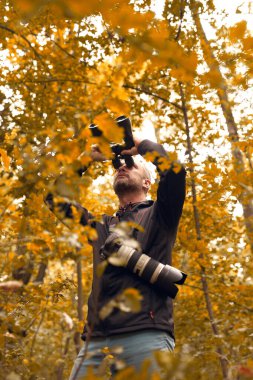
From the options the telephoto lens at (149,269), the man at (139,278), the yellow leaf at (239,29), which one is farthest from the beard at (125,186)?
the yellow leaf at (239,29)

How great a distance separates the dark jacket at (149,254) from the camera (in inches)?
84.6

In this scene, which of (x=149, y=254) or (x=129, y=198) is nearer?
(x=149, y=254)

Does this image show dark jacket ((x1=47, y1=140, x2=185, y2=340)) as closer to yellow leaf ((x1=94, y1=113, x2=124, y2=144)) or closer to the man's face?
the man's face

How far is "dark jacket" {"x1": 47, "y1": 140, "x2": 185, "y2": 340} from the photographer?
7.05 ft

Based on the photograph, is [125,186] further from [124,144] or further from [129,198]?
→ [124,144]

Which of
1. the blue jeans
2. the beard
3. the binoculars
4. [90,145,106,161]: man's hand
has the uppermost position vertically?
the binoculars

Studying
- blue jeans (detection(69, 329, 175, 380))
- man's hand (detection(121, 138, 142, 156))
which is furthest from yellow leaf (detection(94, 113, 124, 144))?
man's hand (detection(121, 138, 142, 156))

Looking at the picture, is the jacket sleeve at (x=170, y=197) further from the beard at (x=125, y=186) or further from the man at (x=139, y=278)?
the beard at (x=125, y=186)

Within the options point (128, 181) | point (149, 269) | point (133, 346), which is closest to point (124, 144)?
point (149, 269)

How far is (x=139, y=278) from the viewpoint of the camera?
226cm

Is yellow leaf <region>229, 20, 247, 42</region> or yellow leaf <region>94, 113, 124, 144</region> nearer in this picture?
yellow leaf <region>94, 113, 124, 144</region>

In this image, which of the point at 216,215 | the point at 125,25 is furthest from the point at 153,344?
the point at 216,215

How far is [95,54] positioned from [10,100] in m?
0.97

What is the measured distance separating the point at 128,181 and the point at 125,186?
1.4 inches
